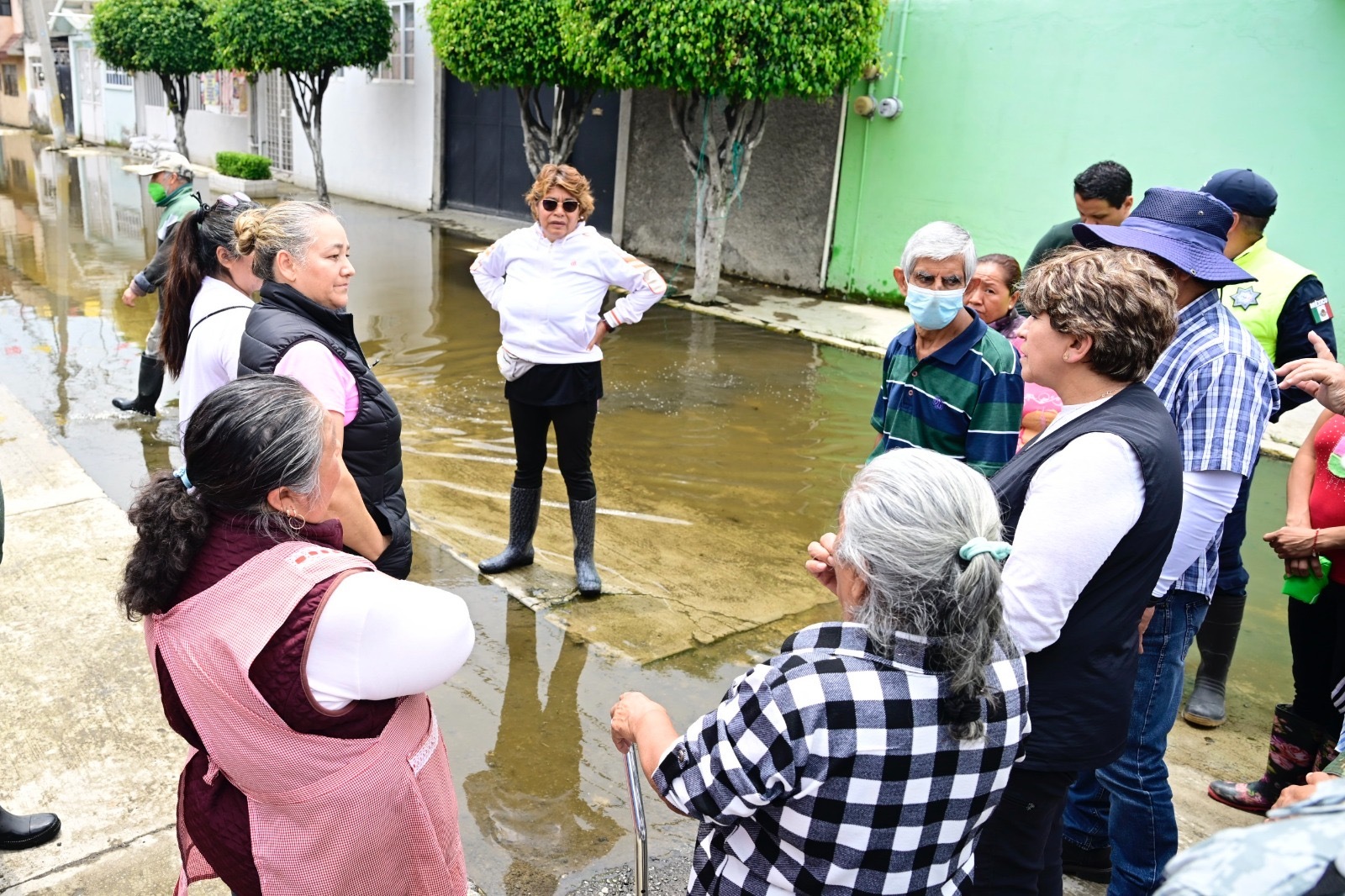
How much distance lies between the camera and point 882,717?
1534 millimetres

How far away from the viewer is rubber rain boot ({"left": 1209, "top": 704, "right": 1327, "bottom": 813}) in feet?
10.6

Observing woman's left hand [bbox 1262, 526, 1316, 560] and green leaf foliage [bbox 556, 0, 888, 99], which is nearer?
woman's left hand [bbox 1262, 526, 1316, 560]

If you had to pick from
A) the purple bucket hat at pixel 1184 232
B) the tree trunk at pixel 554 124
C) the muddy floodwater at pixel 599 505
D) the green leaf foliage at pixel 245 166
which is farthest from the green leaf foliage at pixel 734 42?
the green leaf foliage at pixel 245 166

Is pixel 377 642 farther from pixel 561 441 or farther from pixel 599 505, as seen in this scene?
pixel 599 505

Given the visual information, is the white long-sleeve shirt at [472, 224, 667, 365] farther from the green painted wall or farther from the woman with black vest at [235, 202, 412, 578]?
the green painted wall

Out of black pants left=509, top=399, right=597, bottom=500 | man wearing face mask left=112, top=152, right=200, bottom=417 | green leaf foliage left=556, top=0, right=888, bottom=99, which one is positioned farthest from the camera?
green leaf foliage left=556, top=0, right=888, bottom=99

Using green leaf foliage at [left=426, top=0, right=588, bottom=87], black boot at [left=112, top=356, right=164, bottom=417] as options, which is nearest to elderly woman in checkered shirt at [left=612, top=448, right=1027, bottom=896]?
black boot at [left=112, top=356, right=164, bottom=417]

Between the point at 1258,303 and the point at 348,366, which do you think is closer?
the point at 348,366

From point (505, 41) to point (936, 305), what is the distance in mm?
10839

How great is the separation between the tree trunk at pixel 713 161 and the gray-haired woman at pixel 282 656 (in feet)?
31.2

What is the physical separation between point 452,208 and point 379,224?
214cm

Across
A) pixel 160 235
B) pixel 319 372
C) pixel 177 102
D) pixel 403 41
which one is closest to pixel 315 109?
pixel 403 41

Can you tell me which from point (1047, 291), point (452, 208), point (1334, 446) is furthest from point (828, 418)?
point (452, 208)

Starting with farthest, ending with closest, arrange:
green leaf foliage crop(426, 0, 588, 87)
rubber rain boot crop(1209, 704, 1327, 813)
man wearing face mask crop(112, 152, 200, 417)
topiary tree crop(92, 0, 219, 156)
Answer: topiary tree crop(92, 0, 219, 156) → green leaf foliage crop(426, 0, 588, 87) → man wearing face mask crop(112, 152, 200, 417) → rubber rain boot crop(1209, 704, 1327, 813)
